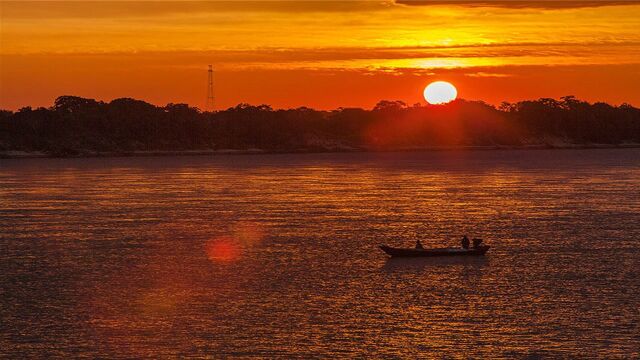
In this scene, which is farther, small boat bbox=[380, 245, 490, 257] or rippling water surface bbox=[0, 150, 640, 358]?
small boat bbox=[380, 245, 490, 257]

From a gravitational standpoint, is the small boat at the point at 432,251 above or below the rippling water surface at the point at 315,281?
above

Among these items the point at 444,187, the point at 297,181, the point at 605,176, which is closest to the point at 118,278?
the point at 444,187

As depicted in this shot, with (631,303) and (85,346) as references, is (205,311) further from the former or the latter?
(631,303)

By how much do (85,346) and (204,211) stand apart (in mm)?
56024

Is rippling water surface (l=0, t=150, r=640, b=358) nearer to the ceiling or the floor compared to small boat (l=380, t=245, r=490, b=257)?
nearer to the floor

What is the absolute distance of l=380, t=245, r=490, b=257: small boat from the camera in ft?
189

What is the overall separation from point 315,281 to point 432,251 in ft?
33.5

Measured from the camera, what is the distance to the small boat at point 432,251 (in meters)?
57.5

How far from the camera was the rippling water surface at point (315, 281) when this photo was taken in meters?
37.5

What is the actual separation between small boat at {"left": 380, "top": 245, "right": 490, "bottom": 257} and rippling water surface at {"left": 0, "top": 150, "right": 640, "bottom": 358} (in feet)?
2.24

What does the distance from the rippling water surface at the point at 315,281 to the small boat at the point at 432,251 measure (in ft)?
2.24

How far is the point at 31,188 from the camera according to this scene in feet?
428

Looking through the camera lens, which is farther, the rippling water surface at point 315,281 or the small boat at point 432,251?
the small boat at point 432,251

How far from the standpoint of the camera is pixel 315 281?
50.1 metres
